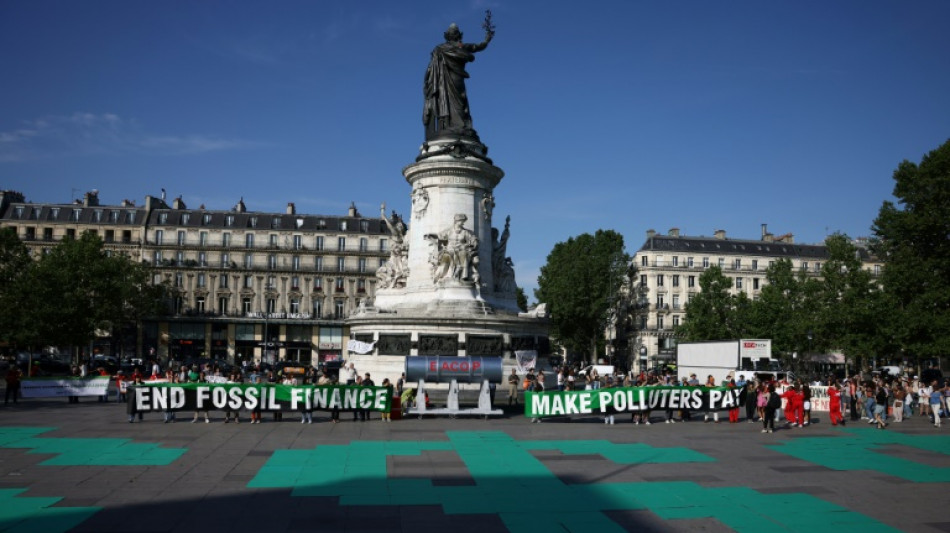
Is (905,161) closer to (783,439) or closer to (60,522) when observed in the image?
(783,439)

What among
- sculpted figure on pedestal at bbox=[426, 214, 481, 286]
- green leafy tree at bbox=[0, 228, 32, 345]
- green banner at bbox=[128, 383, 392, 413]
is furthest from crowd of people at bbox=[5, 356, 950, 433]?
green leafy tree at bbox=[0, 228, 32, 345]

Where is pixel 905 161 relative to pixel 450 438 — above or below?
above

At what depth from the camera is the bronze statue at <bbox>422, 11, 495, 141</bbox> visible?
36.4 meters

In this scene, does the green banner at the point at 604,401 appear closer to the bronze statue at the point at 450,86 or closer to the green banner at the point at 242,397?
the green banner at the point at 242,397

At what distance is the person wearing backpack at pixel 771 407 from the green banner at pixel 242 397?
12901mm

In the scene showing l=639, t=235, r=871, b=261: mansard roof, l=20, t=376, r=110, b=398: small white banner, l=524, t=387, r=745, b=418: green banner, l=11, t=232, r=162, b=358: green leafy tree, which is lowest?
l=20, t=376, r=110, b=398: small white banner

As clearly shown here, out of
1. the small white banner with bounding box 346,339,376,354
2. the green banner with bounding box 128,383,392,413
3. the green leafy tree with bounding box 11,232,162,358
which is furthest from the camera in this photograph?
the green leafy tree with bounding box 11,232,162,358

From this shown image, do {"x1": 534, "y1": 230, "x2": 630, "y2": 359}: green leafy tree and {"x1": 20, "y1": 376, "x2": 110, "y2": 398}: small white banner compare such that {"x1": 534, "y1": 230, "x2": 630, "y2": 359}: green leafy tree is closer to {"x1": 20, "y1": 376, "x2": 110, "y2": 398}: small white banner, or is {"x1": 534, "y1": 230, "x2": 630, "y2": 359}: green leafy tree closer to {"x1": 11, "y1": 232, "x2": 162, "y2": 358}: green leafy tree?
{"x1": 11, "y1": 232, "x2": 162, "y2": 358}: green leafy tree

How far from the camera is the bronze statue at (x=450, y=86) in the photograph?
1433 inches

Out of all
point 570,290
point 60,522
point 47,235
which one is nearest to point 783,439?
point 60,522

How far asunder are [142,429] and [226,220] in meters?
65.8

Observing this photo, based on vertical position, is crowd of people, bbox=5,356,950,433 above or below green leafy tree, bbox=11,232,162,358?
below

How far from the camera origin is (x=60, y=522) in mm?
11234

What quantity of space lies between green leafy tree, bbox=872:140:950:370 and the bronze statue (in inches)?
1128
